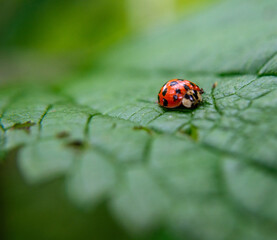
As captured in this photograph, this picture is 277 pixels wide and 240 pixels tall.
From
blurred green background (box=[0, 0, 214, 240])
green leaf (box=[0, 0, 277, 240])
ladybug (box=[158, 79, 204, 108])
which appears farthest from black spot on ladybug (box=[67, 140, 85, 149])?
blurred green background (box=[0, 0, 214, 240])

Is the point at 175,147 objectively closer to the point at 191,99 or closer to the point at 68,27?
the point at 191,99

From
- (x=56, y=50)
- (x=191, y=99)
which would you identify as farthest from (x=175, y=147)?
(x=56, y=50)

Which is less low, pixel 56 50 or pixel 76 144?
pixel 56 50

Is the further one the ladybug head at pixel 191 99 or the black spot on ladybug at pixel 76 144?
the ladybug head at pixel 191 99

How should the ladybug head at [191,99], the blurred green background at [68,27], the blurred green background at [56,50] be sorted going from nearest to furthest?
the ladybug head at [191,99] → the blurred green background at [56,50] → the blurred green background at [68,27]

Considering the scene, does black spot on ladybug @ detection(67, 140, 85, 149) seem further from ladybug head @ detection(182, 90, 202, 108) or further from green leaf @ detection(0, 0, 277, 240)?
ladybug head @ detection(182, 90, 202, 108)

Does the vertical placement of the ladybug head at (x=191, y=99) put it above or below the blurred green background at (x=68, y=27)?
below

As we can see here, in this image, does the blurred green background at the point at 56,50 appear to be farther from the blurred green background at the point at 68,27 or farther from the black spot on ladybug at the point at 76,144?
the black spot on ladybug at the point at 76,144

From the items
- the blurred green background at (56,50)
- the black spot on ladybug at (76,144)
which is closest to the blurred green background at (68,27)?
the blurred green background at (56,50)

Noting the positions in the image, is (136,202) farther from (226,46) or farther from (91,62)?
(91,62)
